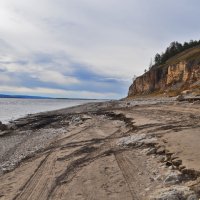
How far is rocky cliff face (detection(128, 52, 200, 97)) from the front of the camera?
84.1 metres

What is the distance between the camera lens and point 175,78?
314ft

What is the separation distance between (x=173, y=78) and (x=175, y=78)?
0.88m

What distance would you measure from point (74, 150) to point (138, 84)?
113398 millimetres

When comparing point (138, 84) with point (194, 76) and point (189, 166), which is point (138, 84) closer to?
point (194, 76)

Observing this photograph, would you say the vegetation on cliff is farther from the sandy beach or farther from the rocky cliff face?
the sandy beach

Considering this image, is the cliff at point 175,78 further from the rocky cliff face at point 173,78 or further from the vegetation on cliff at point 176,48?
the vegetation on cliff at point 176,48

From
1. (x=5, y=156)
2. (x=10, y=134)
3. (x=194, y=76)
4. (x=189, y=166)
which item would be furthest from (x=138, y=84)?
(x=189, y=166)

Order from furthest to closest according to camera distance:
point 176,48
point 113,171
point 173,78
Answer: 1. point 176,48
2. point 173,78
3. point 113,171

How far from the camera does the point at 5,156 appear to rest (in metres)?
20.6

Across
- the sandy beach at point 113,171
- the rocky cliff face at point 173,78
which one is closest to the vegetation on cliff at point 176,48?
the rocky cliff face at point 173,78

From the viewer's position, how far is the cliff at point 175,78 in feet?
274

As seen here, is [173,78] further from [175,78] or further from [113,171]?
[113,171]

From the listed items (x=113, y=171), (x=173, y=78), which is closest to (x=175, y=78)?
(x=173, y=78)

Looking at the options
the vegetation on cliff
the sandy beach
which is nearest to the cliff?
the vegetation on cliff
